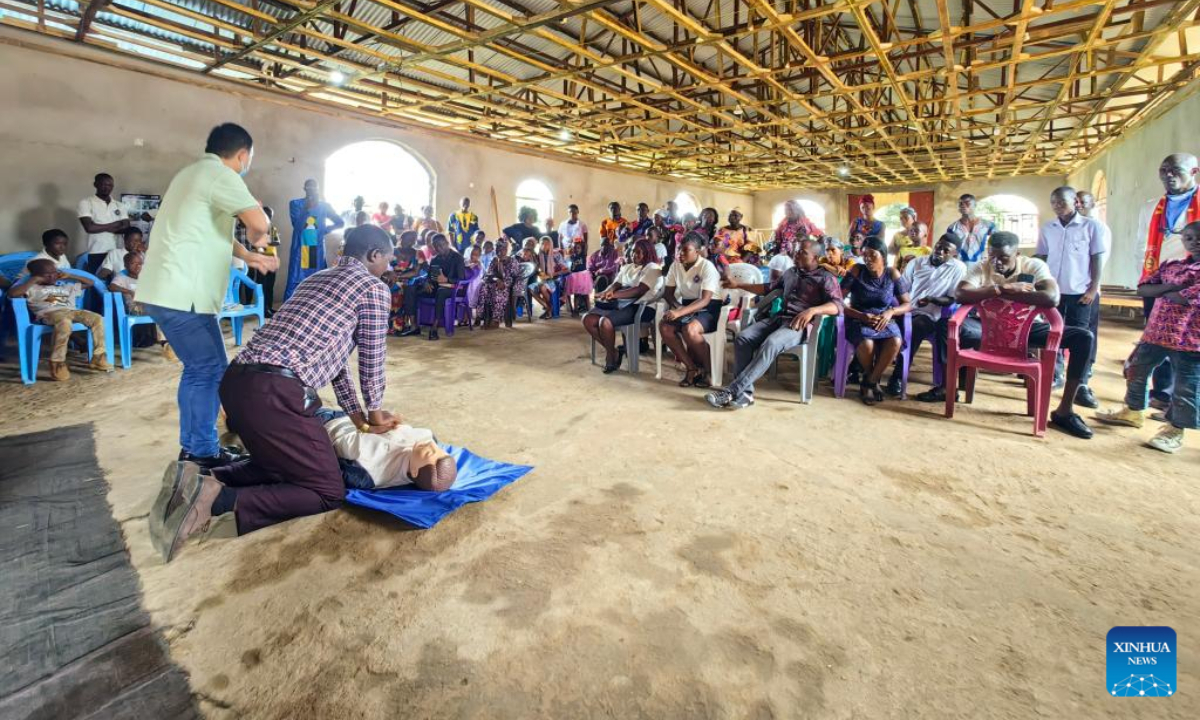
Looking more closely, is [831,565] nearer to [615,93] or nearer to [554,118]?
[615,93]

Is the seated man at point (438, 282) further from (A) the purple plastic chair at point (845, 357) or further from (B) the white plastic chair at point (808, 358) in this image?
(A) the purple plastic chair at point (845, 357)

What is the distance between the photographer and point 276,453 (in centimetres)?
209

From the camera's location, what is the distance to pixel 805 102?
29.6 ft

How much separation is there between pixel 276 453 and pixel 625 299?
11.0 ft

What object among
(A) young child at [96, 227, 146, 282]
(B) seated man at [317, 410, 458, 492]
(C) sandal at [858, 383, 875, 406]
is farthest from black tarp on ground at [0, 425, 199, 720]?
(C) sandal at [858, 383, 875, 406]

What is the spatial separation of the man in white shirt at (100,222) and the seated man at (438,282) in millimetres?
3141

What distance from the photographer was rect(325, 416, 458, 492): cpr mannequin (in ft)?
7.69

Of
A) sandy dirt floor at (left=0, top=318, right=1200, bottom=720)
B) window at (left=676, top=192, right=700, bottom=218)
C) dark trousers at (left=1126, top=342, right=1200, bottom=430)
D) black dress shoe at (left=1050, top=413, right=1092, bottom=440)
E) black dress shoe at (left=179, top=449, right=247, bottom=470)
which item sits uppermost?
window at (left=676, top=192, right=700, bottom=218)

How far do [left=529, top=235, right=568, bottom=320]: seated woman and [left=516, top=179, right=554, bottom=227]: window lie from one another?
15.4 ft

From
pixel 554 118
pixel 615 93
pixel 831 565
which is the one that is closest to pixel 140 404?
pixel 831 565

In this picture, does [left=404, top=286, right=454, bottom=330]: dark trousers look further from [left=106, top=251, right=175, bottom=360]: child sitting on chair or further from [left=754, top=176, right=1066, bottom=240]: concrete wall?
[left=754, top=176, right=1066, bottom=240]: concrete wall

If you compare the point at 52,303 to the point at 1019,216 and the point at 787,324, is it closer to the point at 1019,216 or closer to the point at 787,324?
the point at 787,324

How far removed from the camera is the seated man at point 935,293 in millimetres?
4316

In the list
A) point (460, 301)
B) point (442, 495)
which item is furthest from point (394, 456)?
point (460, 301)
